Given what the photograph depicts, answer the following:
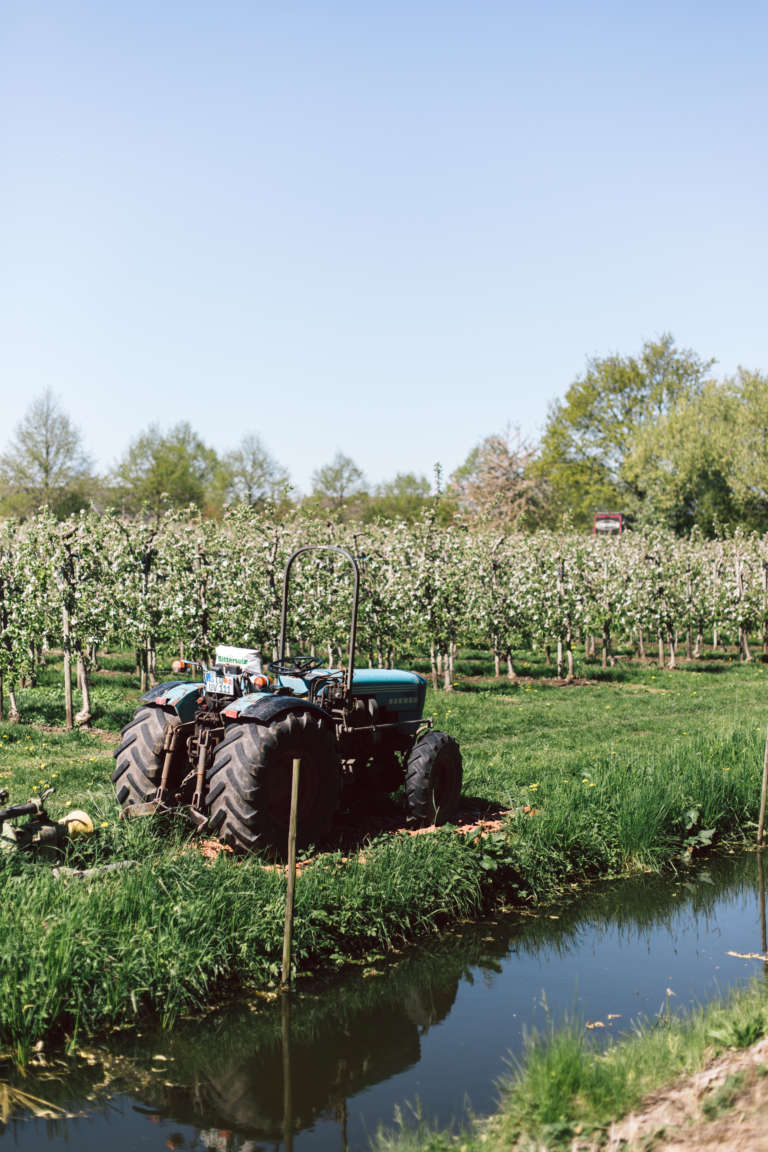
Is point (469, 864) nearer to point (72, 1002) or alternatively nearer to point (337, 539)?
point (72, 1002)

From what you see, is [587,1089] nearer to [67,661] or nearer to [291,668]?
[291,668]

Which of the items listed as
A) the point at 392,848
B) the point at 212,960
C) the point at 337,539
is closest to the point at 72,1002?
the point at 212,960

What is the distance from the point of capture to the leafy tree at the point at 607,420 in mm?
50688

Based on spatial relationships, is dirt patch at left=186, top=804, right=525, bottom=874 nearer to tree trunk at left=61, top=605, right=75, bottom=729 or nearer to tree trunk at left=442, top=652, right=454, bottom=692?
tree trunk at left=61, top=605, right=75, bottom=729

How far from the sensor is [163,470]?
Answer: 56406 millimetres

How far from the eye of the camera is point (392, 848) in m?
7.59

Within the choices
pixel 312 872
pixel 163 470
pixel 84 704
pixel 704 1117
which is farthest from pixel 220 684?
A: pixel 163 470

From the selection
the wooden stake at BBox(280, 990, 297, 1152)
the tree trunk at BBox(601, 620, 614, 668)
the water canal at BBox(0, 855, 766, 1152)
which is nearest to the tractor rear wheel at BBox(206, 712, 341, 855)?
the water canal at BBox(0, 855, 766, 1152)

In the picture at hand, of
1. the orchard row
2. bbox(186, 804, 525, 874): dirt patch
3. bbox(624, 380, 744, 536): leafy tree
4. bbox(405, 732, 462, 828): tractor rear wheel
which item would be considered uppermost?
bbox(624, 380, 744, 536): leafy tree

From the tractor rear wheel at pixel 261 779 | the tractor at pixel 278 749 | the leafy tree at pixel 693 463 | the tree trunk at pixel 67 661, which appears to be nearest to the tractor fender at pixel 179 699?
the tractor at pixel 278 749

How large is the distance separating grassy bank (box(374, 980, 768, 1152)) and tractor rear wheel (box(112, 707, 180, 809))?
393cm

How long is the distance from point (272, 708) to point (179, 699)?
4.09 feet

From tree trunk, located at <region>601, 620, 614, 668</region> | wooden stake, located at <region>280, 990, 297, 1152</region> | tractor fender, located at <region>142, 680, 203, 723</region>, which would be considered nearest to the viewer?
wooden stake, located at <region>280, 990, 297, 1152</region>

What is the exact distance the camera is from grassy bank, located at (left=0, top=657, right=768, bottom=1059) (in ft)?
18.0
